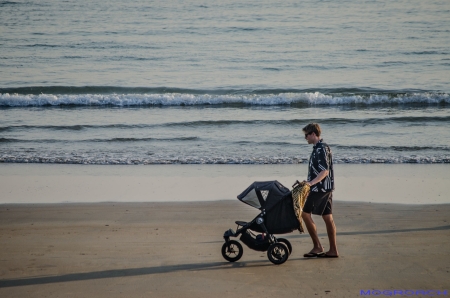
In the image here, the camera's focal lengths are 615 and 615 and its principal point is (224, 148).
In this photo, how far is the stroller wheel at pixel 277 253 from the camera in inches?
251

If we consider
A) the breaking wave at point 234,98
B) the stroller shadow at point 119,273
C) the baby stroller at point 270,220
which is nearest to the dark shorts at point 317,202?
the baby stroller at point 270,220

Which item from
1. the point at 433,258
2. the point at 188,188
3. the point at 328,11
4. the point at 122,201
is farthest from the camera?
the point at 328,11

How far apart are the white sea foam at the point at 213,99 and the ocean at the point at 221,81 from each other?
0.21 ft

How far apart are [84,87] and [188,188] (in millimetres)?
14573

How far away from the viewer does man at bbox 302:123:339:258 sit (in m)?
6.42

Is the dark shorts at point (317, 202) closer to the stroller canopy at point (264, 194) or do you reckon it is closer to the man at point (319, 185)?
the man at point (319, 185)

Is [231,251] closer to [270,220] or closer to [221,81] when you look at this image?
[270,220]

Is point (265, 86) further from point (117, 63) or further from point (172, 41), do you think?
point (172, 41)

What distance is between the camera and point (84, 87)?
77.5ft

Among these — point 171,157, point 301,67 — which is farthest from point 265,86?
point 171,157

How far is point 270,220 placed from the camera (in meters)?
6.40

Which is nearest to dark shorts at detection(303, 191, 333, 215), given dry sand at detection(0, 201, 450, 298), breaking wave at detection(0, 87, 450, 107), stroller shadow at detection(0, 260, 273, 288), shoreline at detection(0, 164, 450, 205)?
dry sand at detection(0, 201, 450, 298)

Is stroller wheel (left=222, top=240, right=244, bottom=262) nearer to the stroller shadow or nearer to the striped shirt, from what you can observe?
the stroller shadow

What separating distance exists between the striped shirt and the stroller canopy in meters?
0.34
